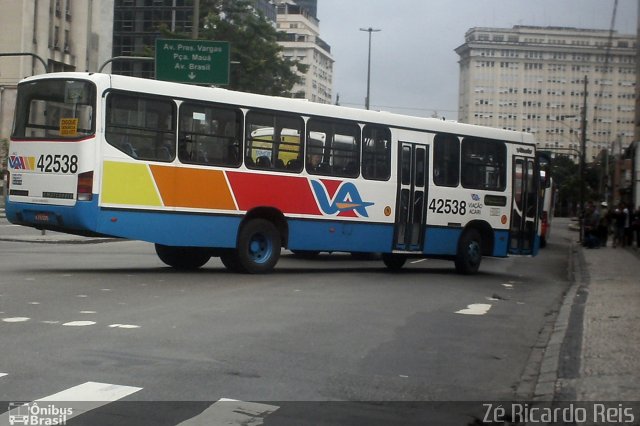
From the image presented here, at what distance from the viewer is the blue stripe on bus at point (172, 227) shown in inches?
655

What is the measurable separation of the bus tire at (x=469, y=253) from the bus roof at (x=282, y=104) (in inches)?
82.5

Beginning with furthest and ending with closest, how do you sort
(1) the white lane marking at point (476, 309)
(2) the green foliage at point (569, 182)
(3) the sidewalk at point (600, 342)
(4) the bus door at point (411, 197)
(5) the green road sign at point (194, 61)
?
(2) the green foliage at point (569, 182)
(5) the green road sign at point (194, 61)
(4) the bus door at point (411, 197)
(1) the white lane marking at point (476, 309)
(3) the sidewalk at point (600, 342)

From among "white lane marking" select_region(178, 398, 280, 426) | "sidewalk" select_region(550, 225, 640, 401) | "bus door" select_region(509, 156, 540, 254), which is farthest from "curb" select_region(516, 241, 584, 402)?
"bus door" select_region(509, 156, 540, 254)

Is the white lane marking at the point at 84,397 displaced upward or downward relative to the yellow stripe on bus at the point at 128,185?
downward

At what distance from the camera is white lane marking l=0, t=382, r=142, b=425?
6.64 m

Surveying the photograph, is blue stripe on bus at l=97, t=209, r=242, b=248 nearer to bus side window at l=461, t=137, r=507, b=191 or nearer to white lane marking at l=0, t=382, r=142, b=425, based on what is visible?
bus side window at l=461, t=137, r=507, b=191

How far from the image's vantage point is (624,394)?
7.67 m

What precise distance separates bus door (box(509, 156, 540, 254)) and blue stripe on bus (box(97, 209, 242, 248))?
7554 millimetres

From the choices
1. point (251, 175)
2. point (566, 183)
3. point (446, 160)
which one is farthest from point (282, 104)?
point (566, 183)

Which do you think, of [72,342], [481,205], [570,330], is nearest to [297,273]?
[481,205]

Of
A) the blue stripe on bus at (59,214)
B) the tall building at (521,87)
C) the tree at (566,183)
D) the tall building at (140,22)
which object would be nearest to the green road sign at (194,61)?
the blue stripe on bus at (59,214)

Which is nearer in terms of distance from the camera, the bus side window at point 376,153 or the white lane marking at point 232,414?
the white lane marking at point 232,414

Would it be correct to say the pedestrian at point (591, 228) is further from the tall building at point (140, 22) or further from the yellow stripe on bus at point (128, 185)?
the tall building at point (140, 22)

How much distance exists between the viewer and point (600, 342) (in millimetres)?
10773
